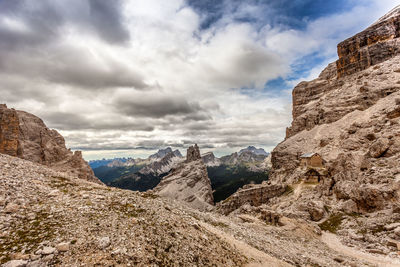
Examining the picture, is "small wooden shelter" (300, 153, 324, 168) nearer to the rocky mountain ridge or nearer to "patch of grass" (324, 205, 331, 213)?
the rocky mountain ridge

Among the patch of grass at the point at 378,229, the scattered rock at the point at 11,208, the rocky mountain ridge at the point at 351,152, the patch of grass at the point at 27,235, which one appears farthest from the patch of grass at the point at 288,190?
the scattered rock at the point at 11,208

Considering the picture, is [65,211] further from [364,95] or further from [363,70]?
[363,70]

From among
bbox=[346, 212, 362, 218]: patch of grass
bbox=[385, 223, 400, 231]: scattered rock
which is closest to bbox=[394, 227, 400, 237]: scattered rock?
bbox=[385, 223, 400, 231]: scattered rock

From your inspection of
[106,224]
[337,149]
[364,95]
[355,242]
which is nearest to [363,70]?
[364,95]

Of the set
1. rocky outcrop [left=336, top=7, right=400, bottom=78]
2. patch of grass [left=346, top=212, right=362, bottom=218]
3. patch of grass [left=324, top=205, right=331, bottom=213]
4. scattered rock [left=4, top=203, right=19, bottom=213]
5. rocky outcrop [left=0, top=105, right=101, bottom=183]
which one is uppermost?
rocky outcrop [left=336, top=7, right=400, bottom=78]

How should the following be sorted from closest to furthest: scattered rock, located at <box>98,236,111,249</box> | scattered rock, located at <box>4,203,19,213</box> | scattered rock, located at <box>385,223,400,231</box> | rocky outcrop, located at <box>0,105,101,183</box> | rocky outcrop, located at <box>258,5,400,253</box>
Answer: scattered rock, located at <box>98,236,111,249</box> < scattered rock, located at <box>4,203,19,213</box> < scattered rock, located at <box>385,223,400,231</box> < rocky outcrop, located at <box>258,5,400,253</box> < rocky outcrop, located at <box>0,105,101,183</box>

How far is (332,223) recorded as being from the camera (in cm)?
4547

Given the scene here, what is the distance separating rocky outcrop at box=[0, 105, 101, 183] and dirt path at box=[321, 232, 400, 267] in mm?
97853

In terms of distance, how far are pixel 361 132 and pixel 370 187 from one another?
1765 inches

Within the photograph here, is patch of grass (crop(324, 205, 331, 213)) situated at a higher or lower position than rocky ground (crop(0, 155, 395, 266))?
lower

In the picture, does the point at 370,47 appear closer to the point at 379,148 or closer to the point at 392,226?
the point at 379,148

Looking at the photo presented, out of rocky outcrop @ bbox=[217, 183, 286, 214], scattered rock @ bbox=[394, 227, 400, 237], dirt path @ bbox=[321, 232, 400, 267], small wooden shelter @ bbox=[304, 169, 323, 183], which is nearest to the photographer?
dirt path @ bbox=[321, 232, 400, 267]

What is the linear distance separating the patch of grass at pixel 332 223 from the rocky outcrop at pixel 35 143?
318ft

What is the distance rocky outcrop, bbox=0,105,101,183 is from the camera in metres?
80.1
